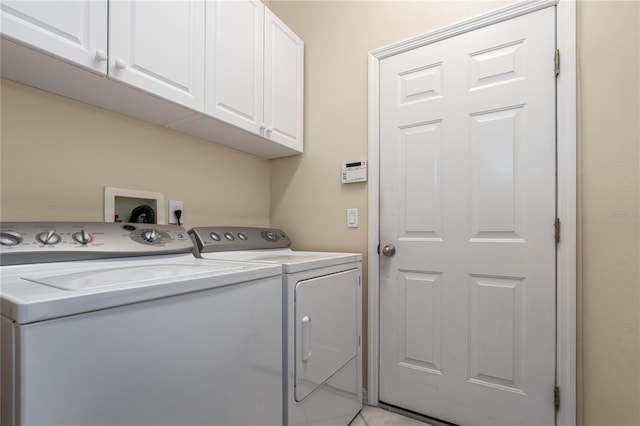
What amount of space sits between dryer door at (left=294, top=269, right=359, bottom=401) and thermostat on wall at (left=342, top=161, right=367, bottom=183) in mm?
573

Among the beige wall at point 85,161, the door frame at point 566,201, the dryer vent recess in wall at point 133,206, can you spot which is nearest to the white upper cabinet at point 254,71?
Result: the beige wall at point 85,161

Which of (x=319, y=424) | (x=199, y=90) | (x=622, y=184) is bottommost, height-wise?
(x=319, y=424)

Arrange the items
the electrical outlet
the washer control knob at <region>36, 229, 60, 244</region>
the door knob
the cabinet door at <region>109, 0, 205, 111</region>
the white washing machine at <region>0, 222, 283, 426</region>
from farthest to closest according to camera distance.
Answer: the door knob < the electrical outlet < the cabinet door at <region>109, 0, 205, 111</region> < the washer control knob at <region>36, 229, 60, 244</region> < the white washing machine at <region>0, 222, 283, 426</region>

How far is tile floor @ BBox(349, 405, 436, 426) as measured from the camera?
1620 millimetres

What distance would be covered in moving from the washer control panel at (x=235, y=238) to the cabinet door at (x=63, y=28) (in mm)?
793

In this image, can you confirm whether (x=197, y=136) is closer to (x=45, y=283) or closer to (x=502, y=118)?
(x=45, y=283)

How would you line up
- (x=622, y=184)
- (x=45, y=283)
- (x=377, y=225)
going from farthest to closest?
(x=377, y=225)
(x=622, y=184)
(x=45, y=283)

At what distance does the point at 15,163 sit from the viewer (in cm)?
112

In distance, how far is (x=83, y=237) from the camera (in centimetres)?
110

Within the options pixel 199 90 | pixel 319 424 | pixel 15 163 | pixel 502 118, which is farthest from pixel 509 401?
pixel 15 163

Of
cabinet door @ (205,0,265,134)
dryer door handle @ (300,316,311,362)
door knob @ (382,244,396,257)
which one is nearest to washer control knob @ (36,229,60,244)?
cabinet door @ (205,0,265,134)

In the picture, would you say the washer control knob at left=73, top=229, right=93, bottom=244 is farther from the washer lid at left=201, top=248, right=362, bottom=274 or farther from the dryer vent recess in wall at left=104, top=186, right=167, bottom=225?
the washer lid at left=201, top=248, right=362, bottom=274

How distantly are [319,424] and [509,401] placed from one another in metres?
0.92

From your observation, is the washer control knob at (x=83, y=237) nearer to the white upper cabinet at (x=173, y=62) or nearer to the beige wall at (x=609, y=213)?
the white upper cabinet at (x=173, y=62)
